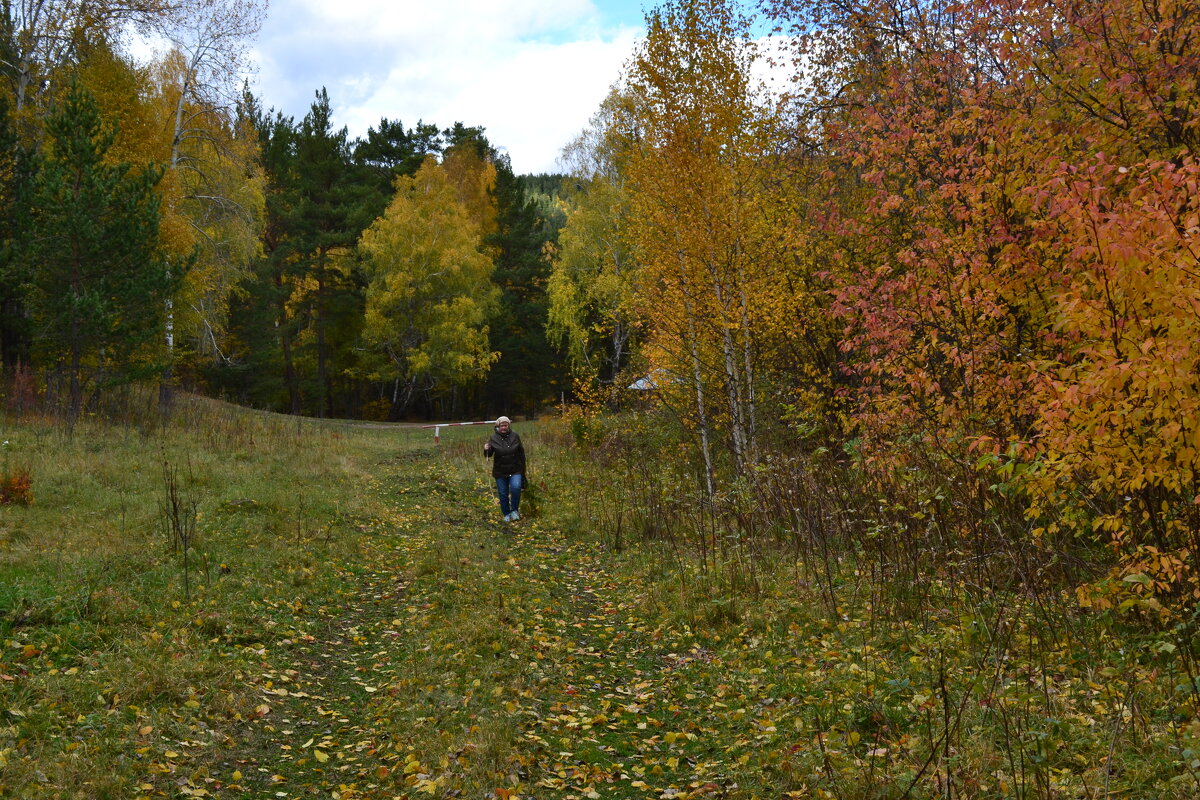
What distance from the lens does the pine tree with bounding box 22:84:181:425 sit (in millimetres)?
14234

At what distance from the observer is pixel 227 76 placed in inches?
843

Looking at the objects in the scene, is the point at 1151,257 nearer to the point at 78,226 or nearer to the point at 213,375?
the point at 78,226

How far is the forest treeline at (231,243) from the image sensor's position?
14.8 m

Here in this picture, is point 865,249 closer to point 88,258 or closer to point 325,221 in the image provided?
point 88,258

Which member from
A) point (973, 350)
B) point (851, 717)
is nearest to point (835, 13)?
point (973, 350)

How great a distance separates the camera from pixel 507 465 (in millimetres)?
12766

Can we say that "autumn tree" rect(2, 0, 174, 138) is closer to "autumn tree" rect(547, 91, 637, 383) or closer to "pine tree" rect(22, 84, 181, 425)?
"pine tree" rect(22, 84, 181, 425)

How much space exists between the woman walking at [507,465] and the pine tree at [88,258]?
805cm

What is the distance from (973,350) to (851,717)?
10.8 feet

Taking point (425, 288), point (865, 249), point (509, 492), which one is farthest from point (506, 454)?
point (425, 288)

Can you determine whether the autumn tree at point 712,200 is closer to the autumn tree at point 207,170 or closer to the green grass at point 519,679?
the green grass at point 519,679

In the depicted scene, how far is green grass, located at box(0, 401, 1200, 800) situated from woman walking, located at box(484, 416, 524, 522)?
100 inches

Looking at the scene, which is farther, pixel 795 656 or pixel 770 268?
pixel 770 268

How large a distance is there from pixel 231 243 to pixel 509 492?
15.6 metres
